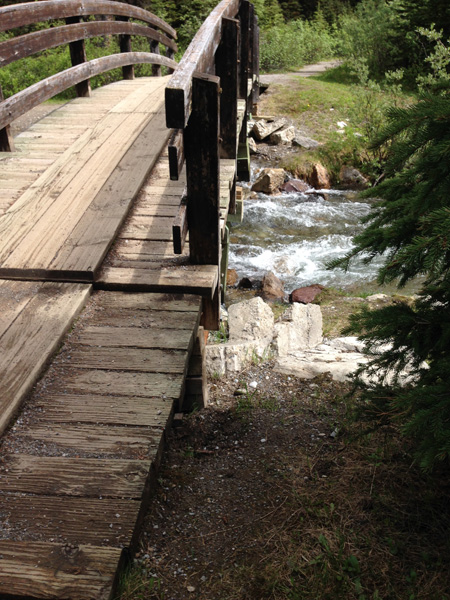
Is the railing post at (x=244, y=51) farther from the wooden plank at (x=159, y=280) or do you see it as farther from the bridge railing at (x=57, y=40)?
the wooden plank at (x=159, y=280)

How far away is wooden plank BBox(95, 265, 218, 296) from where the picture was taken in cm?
343

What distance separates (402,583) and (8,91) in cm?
1347

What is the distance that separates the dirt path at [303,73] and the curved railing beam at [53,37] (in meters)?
8.63

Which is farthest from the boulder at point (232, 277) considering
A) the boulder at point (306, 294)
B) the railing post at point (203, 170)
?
the railing post at point (203, 170)

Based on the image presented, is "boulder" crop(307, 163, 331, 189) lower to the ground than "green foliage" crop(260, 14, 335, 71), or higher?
lower

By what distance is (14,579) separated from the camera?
6.09 ft

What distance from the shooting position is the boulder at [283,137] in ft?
45.7

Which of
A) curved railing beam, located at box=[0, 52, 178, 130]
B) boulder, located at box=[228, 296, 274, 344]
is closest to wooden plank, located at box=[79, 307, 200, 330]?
boulder, located at box=[228, 296, 274, 344]

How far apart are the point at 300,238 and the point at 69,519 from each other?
29.0 ft

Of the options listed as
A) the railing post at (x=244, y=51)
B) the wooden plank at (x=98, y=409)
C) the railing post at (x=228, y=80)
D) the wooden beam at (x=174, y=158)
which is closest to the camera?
the wooden plank at (x=98, y=409)

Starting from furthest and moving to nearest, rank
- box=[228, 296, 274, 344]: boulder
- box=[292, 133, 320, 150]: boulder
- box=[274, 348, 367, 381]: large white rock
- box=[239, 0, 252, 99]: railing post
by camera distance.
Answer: box=[292, 133, 320, 150]: boulder < box=[239, 0, 252, 99]: railing post < box=[228, 296, 274, 344]: boulder < box=[274, 348, 367, 381]: large white rock

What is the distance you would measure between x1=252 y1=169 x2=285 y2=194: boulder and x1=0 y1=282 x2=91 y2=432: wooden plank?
30.6 feet

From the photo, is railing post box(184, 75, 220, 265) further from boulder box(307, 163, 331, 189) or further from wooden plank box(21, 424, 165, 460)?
boulder box(307, 163, 331, 189)

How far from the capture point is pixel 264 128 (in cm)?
1417
